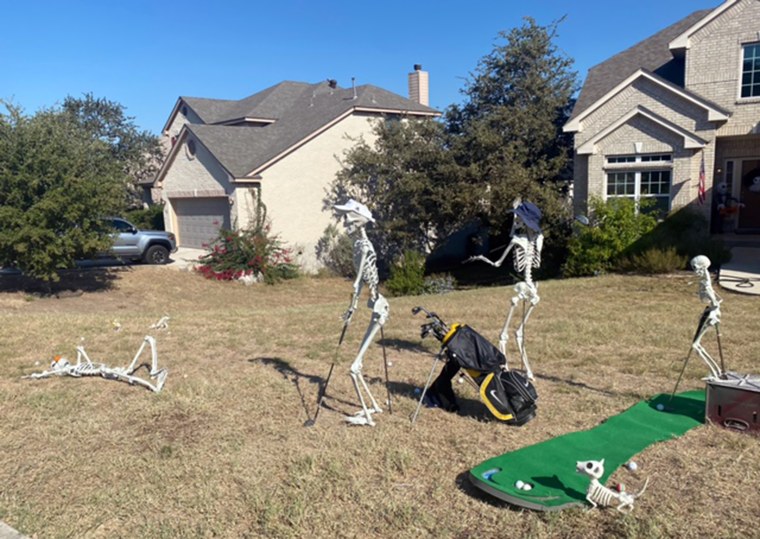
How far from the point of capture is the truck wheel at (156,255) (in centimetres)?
2050

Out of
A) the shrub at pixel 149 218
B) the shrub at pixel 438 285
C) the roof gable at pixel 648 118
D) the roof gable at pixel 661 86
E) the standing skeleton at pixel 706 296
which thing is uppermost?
the roof gable at pixel 661 86

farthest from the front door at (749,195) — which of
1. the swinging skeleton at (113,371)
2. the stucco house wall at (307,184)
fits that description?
the swinging skeleton at (113,371)

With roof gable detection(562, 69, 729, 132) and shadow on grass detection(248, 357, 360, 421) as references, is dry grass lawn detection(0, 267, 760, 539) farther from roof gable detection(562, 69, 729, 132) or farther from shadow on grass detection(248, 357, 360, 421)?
roof gable detection(562, 69, 729, 132)

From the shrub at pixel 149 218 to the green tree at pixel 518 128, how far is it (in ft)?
51.1

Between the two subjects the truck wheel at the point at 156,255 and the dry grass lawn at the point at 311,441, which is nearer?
the dry grass lawn at the point at 311,441

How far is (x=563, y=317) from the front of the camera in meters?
10.4

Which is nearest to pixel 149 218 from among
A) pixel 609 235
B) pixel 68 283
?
pixel 68 283

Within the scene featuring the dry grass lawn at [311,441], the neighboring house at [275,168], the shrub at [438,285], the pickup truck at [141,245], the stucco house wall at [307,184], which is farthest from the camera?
the stucco house wall at [307,184]

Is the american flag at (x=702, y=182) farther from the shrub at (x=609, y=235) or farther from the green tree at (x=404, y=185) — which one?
the green tree at (x=404, y=185)

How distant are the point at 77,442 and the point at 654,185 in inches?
642

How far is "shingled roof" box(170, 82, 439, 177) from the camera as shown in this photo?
21609 millimetres

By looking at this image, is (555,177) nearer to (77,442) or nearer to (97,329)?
(97,329)

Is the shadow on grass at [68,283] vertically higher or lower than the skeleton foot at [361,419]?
higher

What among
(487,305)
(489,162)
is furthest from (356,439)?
(489,162)
